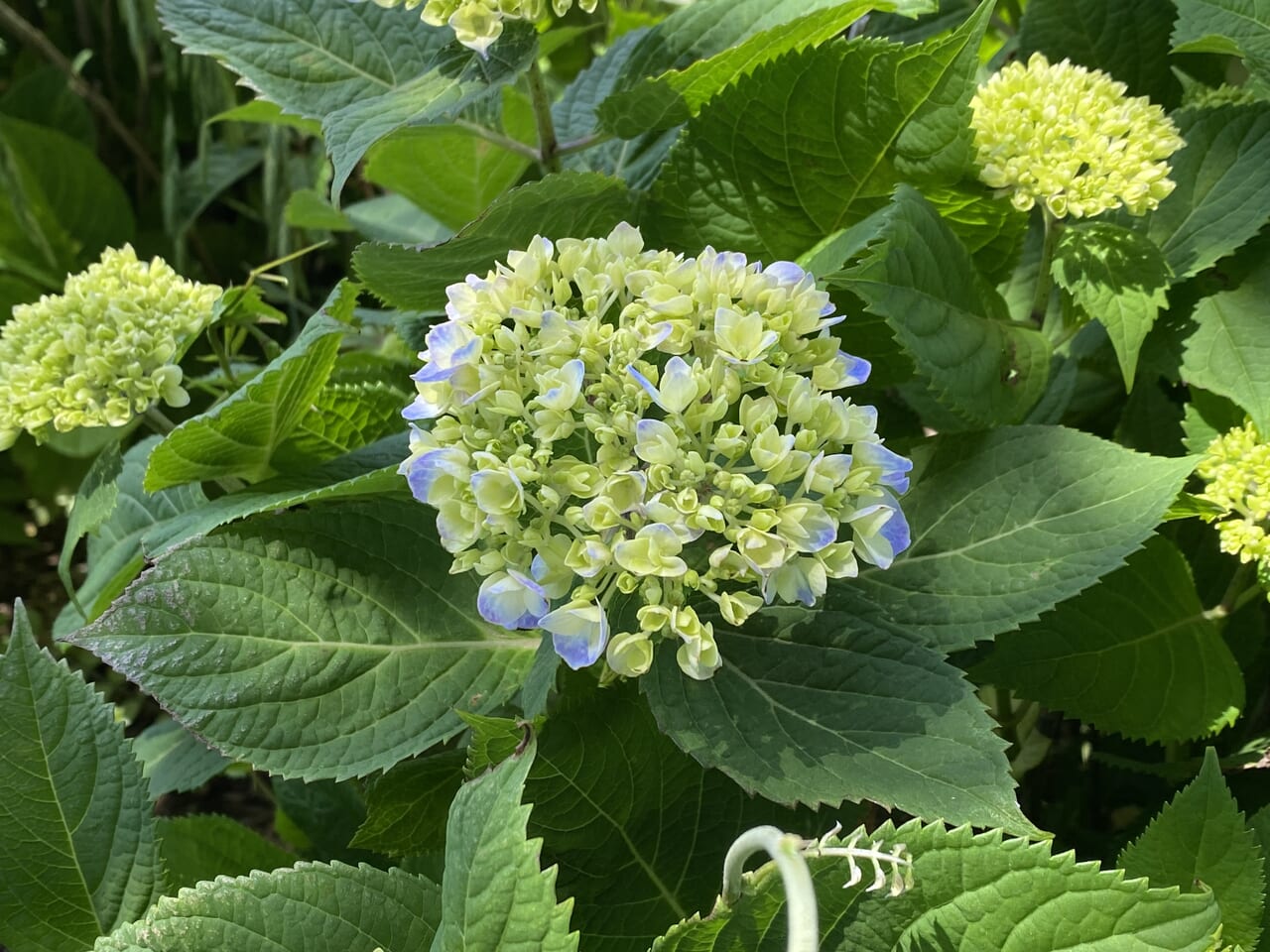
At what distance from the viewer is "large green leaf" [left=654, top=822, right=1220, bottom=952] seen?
450 mm

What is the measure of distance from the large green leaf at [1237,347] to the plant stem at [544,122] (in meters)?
0.47

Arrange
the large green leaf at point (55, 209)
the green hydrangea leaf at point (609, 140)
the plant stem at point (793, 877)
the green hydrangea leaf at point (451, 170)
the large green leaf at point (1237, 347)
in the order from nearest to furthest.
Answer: the plant stem at point (793, 877), the large green leaf at point (1237, 347), the green hydrangea leaf at point (609, 140), the green hydrangea leaf at point (451, 170), the large green leaf at point (55, 209)

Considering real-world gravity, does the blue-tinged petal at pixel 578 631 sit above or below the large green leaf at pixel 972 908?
above

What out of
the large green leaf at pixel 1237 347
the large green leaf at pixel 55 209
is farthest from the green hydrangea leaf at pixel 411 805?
the large green leaf at pixel 55 209

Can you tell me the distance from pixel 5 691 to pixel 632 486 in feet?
1.29

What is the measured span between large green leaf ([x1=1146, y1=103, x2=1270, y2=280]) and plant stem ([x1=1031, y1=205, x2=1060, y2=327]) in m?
0.08

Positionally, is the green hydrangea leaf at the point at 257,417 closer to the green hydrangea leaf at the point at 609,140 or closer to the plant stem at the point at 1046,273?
the green hydrangea leaf at the point at 609,140

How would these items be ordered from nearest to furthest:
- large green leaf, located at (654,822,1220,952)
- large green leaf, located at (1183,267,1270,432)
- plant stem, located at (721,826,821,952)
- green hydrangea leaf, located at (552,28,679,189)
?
plant stem, located at (721,826,821,952) < large green leaf, located at (654,822,1220,952) < large green leaf, located at (1183,267,1270,432) < green hydrangea leaf, located at (552,28,679,189)

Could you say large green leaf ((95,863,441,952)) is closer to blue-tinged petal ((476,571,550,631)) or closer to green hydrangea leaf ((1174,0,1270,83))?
blue-tinged petal ((476,571,550,631))

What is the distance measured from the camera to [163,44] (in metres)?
1.60

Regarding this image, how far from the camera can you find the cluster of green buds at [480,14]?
59 cm

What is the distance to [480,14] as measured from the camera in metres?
0.60

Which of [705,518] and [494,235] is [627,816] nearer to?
[705,518]

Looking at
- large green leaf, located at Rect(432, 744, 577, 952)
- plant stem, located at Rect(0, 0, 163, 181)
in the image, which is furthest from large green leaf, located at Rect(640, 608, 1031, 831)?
plant stem, located at Rect(0, 0, 163, 181)
